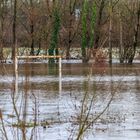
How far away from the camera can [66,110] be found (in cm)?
A: 2059

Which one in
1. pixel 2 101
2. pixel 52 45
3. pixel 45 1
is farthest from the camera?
pixel 45 1

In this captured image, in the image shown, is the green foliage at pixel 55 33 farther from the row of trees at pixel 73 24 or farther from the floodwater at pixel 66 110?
the floodwater at pixel 66 110

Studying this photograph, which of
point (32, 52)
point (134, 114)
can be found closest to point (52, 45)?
point (32, 52)

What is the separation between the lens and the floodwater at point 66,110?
33.9 ft

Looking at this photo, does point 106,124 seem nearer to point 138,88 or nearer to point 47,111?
point 47,111

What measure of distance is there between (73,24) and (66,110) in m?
45.7

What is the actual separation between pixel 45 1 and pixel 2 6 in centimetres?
497

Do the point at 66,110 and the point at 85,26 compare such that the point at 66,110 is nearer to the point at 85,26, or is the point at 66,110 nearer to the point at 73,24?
the point at 85,26

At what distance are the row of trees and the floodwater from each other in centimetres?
3005

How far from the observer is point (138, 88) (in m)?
29.5

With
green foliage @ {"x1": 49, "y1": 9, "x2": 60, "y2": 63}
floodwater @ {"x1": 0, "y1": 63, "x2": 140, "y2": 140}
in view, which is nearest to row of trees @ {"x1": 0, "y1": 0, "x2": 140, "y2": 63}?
green foliage @ {"x1": 49, "y1": 9, "x2": 60, "y2": 63}

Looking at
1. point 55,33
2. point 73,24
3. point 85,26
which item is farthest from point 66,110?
point 73,24

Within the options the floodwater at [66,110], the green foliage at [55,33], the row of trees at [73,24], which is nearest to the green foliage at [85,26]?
the row of trees at [73,24]

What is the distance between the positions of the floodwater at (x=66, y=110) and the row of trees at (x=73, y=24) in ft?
98.6
